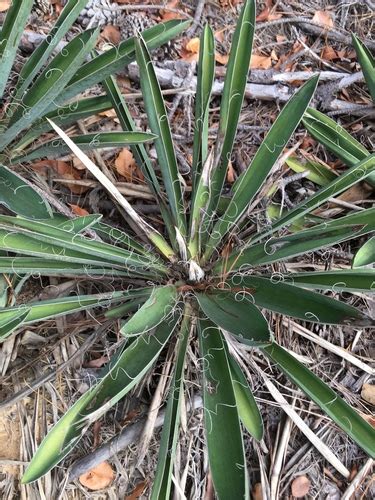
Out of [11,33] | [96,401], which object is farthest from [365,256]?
[11,33]

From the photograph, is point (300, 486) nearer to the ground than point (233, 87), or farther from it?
nearer to the ground

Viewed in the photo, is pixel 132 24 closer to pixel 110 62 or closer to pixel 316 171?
pixel 110 62

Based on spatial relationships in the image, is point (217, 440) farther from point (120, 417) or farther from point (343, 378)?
point (343, 378)

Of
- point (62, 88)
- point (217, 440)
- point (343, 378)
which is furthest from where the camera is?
point (343, 378)

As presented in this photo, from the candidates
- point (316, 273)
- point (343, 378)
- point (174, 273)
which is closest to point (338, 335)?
point (343, 378)

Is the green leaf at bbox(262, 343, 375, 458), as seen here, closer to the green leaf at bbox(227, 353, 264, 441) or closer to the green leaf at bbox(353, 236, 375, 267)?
the green leaf at bbox(227, 353, 264, 441)

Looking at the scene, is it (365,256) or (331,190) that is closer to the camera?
(365,256)

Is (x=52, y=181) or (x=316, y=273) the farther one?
(x=52, y=181)
